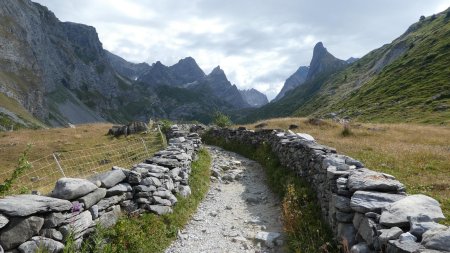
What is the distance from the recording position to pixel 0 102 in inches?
4934

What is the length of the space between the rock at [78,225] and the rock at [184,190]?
570 centimetres

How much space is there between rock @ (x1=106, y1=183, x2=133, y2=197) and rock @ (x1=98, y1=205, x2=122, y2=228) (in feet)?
1.46

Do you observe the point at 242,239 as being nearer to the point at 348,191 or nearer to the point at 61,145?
the point at 348,191

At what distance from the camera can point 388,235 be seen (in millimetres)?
6859

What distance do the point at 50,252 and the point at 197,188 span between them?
965 cm

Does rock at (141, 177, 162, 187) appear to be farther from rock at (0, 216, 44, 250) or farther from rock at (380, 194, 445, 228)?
rock at (380, 194, 445, 228)

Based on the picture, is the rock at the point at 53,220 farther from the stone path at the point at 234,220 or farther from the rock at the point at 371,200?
the rock at the point at 371,200

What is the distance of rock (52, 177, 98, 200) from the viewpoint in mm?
9578

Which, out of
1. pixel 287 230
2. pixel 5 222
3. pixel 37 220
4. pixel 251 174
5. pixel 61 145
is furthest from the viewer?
pixel 61 145

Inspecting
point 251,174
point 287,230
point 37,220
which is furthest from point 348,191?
point 251,174

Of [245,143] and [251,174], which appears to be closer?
[251,174]

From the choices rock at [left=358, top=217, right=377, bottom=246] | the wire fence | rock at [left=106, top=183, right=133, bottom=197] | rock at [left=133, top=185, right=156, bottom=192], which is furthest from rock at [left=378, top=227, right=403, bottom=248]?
the wire fence

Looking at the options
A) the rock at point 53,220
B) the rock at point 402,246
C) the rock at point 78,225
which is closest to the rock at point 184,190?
the rock at point 78,225

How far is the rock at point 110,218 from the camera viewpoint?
34.9 feet
